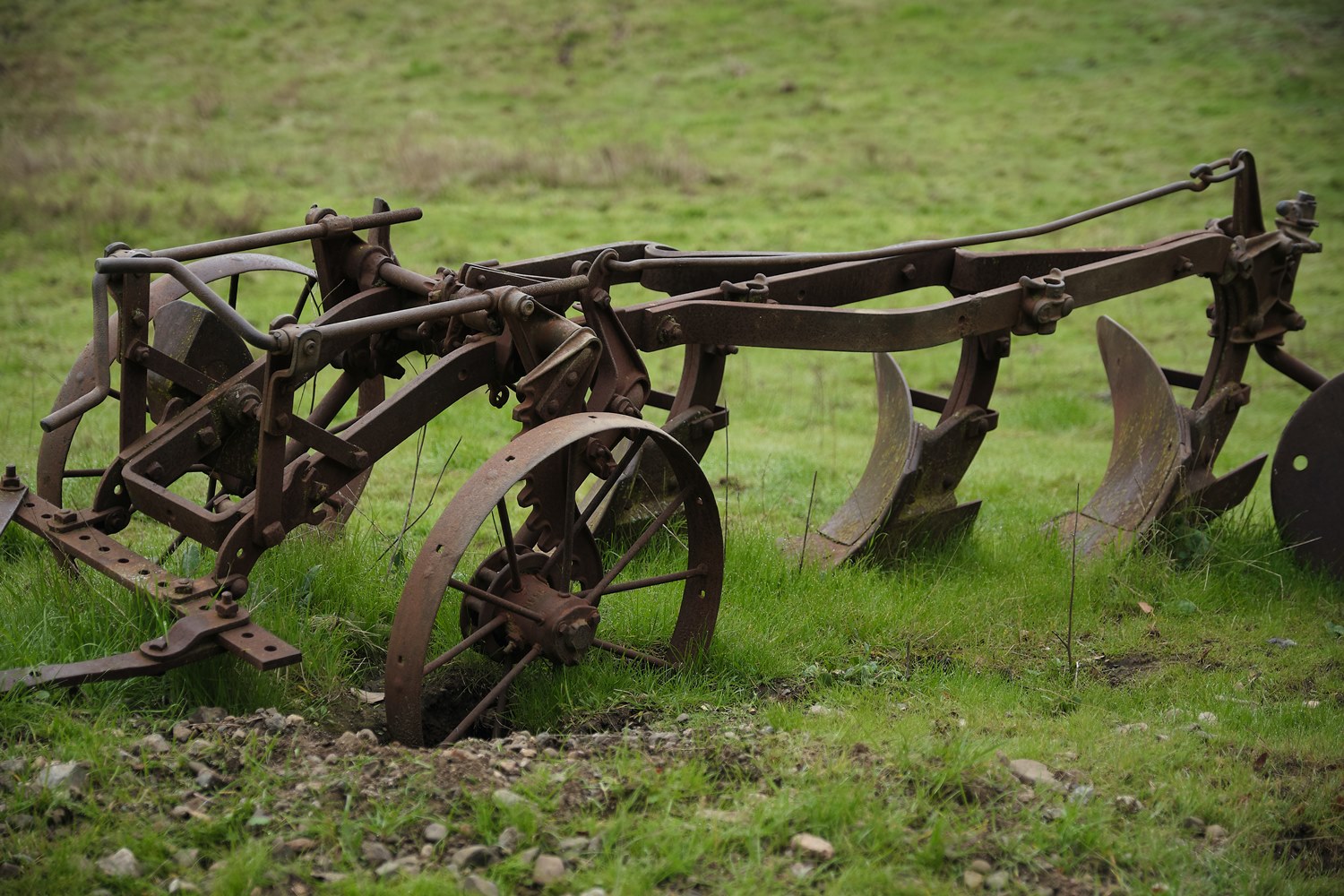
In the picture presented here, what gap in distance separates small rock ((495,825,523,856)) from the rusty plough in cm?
44

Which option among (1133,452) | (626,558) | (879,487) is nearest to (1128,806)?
(626,558)

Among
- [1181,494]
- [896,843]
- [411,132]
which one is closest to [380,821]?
[896,843]

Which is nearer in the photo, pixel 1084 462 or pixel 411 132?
pixel 1084 462

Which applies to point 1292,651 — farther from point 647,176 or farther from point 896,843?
point 647,176

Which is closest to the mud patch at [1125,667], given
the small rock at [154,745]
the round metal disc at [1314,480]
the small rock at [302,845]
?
the round metal disc at [1314,480]

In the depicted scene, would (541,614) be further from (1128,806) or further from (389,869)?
(1128,806)

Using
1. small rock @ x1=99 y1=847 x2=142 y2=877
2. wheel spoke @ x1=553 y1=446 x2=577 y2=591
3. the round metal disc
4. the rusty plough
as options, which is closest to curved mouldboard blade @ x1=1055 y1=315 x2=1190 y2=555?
the rusty plough

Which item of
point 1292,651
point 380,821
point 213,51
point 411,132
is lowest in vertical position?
point 1292,651

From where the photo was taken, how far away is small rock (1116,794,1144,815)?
9.90ft

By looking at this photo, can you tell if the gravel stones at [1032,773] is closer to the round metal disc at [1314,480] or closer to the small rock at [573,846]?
the small rock at [573,846]

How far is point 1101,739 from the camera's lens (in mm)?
3428

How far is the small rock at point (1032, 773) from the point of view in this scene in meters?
3.06

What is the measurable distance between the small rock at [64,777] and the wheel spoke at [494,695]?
0.87m

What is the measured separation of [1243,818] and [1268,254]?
3.03 metres
